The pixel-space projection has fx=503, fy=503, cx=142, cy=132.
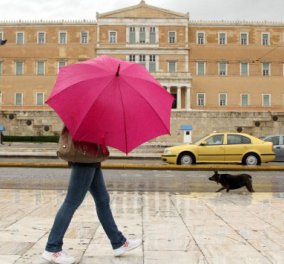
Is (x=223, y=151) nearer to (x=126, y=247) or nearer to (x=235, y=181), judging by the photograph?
(x=235, y=181)

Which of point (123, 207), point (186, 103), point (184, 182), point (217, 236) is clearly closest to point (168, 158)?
point (184, 182)

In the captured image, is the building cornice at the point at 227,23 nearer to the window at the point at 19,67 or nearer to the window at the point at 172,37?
the window at the point at 172,37

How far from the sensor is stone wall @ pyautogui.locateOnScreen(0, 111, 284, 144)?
161 ft

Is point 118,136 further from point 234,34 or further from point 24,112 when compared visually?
point 234,34

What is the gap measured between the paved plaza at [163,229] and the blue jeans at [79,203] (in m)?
0.22

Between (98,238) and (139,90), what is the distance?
1992mm

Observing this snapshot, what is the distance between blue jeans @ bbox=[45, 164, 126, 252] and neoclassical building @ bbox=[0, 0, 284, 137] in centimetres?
6088

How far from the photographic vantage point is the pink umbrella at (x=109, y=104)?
454cm

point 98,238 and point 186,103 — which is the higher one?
point 186,103

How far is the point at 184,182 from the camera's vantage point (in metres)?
13.5

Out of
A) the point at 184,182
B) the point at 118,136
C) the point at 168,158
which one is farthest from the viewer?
the point at 168,158

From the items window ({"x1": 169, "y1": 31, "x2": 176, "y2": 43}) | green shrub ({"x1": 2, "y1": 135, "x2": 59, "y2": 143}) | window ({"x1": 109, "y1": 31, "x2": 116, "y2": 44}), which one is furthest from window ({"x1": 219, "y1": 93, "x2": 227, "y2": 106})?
green shrub ({"x1": 2, "y1": 135, "x2": 59, "y2": 143})

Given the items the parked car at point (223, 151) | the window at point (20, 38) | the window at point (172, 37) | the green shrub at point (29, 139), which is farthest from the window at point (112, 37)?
the parked car at point (223, 151)

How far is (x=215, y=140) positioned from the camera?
20.6m
